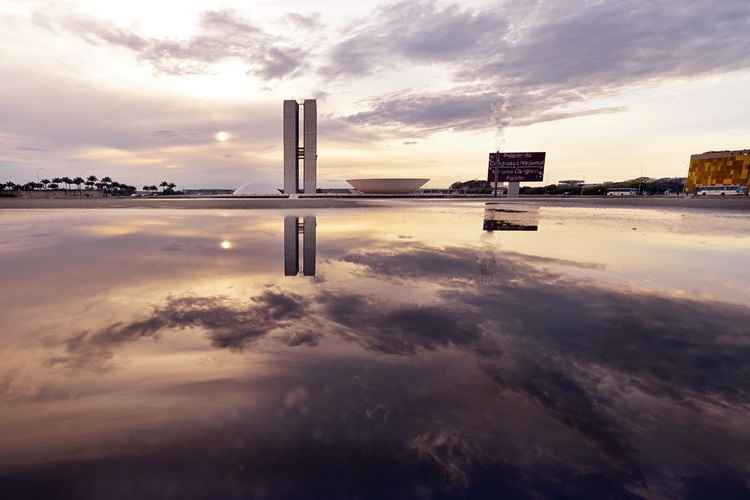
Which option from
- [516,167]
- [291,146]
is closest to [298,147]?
[291,146]

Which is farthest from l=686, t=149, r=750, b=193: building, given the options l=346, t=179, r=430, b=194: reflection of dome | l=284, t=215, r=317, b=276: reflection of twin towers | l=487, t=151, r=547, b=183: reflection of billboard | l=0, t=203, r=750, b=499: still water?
l=284, t=215, r=317, b=276: reflection of twin towers

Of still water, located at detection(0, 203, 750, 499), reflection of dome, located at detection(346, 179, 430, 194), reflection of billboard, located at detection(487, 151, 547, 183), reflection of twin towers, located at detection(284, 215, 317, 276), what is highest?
reflection of billboard, located at detection(487, 151, 547, 183)

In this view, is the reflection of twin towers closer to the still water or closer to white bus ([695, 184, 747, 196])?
the still water

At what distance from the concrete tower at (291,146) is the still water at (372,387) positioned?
7349 centimetres

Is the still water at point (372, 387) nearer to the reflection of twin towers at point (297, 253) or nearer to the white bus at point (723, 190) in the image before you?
the reflection of twin towers at point (297, 253)

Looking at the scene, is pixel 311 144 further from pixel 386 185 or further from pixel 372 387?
pixel 372 387

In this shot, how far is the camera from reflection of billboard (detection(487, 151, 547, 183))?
69.2m

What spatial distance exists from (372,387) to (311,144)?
8024cm

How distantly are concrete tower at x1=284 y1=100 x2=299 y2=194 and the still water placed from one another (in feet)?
241

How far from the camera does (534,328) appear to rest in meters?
5.07

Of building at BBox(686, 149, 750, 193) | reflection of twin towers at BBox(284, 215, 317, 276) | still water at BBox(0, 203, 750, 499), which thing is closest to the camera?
still water at BBox(0, 203, 750, 499)

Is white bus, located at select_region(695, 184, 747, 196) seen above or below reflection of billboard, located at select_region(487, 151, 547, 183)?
below

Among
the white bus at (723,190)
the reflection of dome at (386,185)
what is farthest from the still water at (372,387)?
the white bus at (723,190)

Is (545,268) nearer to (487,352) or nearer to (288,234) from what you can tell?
(487,352)
